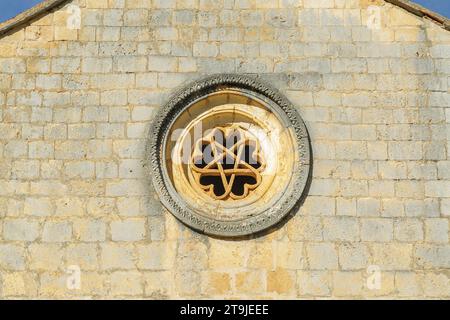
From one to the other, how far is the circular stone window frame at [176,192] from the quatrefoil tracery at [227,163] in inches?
16.5

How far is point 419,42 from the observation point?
35.3 ft

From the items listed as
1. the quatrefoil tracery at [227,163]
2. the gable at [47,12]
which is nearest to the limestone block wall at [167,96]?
the gable at [47,12]

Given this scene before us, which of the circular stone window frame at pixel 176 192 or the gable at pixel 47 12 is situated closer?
the circular stone window frame at pixel 176 192

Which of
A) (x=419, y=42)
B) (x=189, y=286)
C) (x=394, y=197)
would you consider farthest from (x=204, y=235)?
(x=419, y=42)

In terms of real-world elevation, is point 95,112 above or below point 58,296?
above

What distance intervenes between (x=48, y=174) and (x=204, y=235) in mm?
1836

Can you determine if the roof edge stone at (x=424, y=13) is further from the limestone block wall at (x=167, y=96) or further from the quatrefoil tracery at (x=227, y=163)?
the quatrefoil tracery at (x=227, y=163)

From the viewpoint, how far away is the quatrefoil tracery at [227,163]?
408 inches

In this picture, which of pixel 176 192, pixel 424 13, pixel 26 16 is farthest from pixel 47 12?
pixel 424 13

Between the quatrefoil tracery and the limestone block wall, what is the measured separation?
64 centimetres

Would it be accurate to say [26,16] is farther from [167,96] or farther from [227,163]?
[227,163]

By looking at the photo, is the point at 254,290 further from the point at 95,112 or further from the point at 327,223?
the point at 95,112

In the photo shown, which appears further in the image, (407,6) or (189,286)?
(407,6)

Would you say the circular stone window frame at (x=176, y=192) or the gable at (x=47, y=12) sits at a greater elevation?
the gable at (x=47, y=12)
